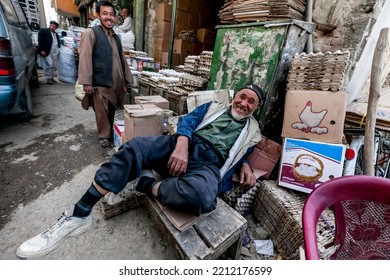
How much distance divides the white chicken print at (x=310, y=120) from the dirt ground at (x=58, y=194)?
1.11 m

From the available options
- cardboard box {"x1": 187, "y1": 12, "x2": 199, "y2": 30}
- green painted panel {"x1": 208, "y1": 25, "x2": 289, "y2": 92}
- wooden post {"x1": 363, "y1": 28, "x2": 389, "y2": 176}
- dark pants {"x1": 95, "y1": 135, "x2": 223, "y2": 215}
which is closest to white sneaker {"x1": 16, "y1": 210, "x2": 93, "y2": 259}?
dark pants {"x1": 95, "y1": 135, "x2": 223, "y2": 215}

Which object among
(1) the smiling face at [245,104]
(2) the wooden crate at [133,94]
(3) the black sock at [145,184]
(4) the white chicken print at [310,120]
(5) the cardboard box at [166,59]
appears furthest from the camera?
(5) the cardboard box at [166,59]

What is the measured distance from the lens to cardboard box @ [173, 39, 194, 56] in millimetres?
5633

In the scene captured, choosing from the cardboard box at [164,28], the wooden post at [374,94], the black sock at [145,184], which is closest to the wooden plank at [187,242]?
the black sock at [145,184]

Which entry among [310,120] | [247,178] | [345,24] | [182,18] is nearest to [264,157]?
[247,178]

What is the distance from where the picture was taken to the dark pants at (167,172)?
152 centimetres

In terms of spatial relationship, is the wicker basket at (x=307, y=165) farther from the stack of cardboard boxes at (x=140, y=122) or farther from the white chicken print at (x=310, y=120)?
the stack of cardboard boxes at (x=140, y=122)

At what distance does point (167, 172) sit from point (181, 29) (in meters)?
5.27

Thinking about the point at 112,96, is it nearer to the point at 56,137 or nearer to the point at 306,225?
the point at 56,137

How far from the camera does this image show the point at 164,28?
5.92 m

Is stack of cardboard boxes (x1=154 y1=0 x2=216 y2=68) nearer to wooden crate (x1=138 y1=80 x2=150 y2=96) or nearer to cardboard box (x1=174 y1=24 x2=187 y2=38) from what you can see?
cardboard box (x1=174 y1=24 x2=187 y2=38)

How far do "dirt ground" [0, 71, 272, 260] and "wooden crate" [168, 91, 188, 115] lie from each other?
1294 mm

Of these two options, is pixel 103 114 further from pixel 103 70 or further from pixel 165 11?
pixel 165 11
